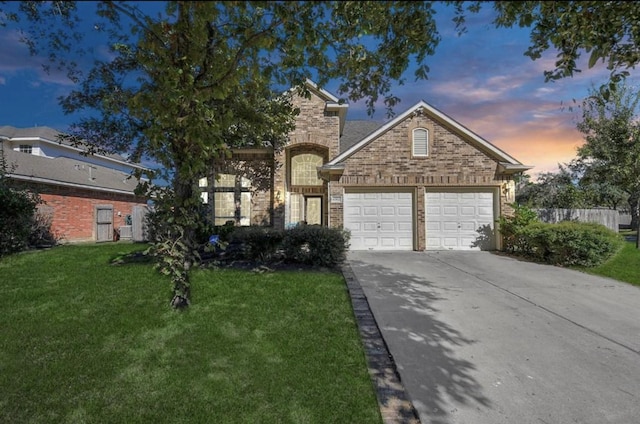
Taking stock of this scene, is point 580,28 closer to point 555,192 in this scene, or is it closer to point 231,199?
point 231,199

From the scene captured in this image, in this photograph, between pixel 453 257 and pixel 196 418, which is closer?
pixel 196 418

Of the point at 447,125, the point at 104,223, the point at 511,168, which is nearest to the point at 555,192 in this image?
the point at 511,168

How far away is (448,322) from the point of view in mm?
5637

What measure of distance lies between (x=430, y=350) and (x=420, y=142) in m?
10.6

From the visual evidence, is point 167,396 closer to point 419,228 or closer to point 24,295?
point 24,295

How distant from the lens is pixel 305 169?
17094mm

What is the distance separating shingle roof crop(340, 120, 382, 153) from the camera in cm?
1811

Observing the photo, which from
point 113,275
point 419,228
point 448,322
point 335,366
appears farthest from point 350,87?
point 419,228

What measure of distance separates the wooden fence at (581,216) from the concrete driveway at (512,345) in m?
6.95

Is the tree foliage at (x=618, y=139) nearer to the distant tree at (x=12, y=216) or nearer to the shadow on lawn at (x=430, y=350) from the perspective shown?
the shadow on lawn at (x=430, y=350)

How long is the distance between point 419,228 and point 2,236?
1402cm

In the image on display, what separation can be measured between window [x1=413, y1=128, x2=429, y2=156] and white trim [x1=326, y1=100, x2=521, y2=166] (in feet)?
2.49

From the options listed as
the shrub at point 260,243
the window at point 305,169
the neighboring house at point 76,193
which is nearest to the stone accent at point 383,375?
the shrub at point 260,243

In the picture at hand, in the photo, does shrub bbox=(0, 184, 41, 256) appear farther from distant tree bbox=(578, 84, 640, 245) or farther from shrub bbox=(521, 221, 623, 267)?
distant tree bbox=(578, 84, 640, 245)
